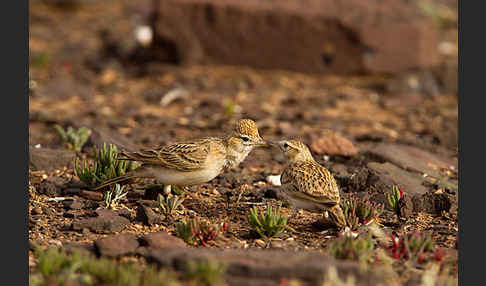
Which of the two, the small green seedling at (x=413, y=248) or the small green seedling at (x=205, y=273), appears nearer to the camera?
the small green seedling at (x=205, y=273)

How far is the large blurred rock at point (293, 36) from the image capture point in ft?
46.3

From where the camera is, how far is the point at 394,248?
6336mm

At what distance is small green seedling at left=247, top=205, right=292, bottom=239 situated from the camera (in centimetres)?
670

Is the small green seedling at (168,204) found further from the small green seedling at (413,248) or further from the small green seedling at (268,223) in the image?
the small green seedling at (413,248)

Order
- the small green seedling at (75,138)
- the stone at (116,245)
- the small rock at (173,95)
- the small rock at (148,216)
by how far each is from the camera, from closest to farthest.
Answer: the stone at (116,245) < the small rock at (148,216) < the small green seedling at (75,138) < the small rock at (173,95)

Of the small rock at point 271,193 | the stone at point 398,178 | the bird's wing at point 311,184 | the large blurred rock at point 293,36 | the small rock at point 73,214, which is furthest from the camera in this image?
the large blurred rock at point 293,36

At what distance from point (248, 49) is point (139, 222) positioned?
25.4ft

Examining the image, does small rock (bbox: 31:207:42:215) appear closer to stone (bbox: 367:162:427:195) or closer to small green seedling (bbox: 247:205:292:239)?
small green seedling (bbox: 247:205:292:239)

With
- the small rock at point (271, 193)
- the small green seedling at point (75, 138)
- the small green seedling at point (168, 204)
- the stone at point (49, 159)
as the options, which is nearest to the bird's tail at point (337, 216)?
the small rock at point (271, 193)


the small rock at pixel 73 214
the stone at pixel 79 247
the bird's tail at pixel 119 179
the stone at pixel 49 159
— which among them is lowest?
the stone at pixel 79 247

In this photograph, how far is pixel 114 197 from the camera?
7750 mm

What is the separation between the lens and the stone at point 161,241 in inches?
247

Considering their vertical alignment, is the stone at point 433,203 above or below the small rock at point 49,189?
below

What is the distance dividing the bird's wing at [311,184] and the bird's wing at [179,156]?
0.91m
